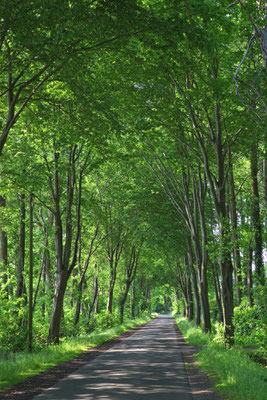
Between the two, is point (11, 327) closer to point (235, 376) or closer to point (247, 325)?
point (235, 376)

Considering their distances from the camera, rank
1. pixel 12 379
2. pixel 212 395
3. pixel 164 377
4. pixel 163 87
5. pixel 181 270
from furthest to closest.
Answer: pixel 181 270 < pixel 163 87 < pixel 164 377 < pixel 12 379 < pixel 212 395

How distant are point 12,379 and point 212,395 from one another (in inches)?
191

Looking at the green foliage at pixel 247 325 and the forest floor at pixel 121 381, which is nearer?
the forest floor at pixel 121 381

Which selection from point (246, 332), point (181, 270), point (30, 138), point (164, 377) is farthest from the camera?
point (181, 270)

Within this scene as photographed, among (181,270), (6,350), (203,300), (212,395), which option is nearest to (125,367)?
(212,395)

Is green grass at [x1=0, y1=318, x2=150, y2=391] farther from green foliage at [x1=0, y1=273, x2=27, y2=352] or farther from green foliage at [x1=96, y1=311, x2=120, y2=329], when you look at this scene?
green foliage at [x1=96, y1=311, x2=120, y2=329]

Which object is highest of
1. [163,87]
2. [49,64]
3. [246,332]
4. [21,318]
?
[163,87]

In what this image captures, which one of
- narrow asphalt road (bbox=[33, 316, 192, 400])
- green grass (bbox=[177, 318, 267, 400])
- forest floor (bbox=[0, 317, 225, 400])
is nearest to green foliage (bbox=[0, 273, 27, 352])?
forest floor (bbox=[0, 317, 225, 400])

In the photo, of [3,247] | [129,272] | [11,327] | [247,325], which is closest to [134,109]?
[11,327]

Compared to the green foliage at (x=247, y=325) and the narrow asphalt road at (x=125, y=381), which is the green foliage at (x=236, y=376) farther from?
the green foliage at (x=247, y=325)

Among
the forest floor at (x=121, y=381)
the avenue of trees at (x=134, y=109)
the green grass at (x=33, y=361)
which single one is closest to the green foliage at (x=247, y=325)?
the avenue of trees at (x=134, y=109)

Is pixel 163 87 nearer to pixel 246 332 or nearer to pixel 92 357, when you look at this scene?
pixel 92 357

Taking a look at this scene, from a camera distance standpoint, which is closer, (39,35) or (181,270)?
(39,35)

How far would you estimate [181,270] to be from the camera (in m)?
48.4
